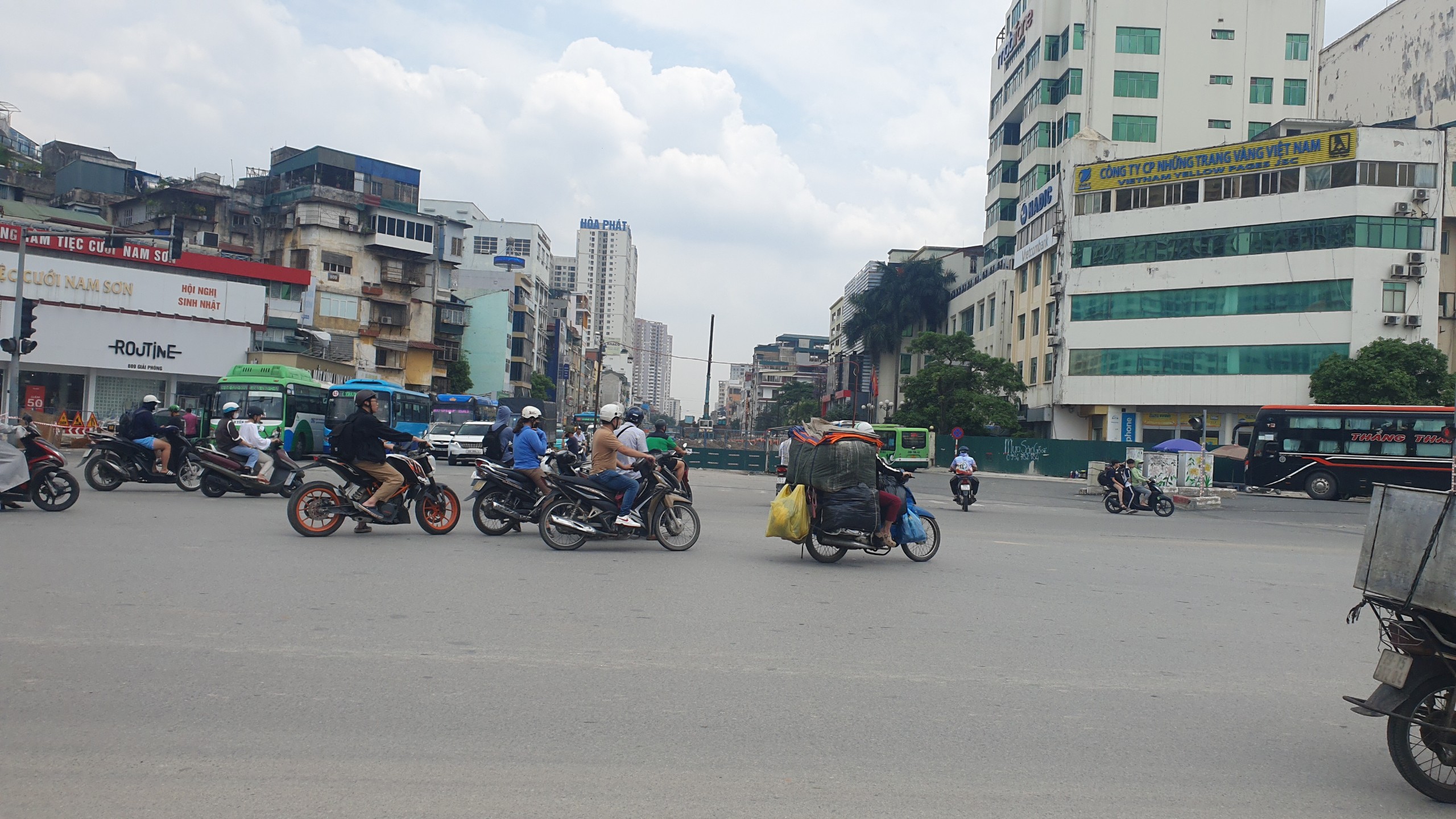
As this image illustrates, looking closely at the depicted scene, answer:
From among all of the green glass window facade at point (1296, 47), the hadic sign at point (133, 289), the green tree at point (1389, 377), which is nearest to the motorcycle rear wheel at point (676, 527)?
the green tree at point (1389, 377)

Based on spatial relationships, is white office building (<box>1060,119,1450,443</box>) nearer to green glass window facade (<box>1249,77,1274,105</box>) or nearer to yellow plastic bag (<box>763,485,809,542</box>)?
green glass window facade (<box>1249,77,1274,105</box>)

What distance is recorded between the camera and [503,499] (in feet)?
40.4

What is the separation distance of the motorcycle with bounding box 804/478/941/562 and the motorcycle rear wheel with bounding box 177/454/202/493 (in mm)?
11097

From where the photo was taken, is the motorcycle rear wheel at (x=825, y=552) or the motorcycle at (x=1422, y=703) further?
the motorcycle rear wheel at (x=825, y=552)

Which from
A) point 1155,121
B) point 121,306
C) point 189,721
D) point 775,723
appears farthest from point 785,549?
point 1155,121

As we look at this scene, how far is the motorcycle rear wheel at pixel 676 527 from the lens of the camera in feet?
37.2

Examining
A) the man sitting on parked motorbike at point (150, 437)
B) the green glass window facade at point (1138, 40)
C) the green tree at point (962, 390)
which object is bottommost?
the man sitting on parked motorbike at point (150, 437)

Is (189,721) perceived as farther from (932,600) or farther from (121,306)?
(121,306)

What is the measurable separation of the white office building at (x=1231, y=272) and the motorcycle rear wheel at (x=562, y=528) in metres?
36.7

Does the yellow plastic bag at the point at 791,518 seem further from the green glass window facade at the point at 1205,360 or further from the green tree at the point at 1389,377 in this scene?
the green glass window facade at the point at 1205,360

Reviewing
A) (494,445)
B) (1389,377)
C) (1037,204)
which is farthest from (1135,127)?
(494,445)

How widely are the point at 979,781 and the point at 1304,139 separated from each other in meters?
47.7

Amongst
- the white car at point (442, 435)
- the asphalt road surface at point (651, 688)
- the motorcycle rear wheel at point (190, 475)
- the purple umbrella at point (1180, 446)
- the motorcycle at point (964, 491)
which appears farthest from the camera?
the white car at point (442, 435)

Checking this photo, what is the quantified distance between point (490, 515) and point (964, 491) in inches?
526
